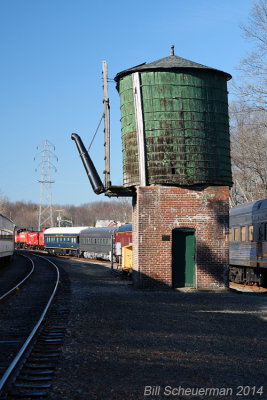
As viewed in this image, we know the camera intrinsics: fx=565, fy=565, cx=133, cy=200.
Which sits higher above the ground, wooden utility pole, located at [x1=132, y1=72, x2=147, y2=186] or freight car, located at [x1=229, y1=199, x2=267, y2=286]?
wooden utility pole, located at [x1=132, y1=72, x2=147, y2=186]

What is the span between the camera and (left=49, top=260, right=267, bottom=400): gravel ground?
7.15m

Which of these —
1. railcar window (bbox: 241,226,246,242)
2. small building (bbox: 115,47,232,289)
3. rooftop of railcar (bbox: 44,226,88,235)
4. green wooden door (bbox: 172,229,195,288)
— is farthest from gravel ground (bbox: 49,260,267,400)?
rooftop of railcar (bbox: 44,226,88,235)

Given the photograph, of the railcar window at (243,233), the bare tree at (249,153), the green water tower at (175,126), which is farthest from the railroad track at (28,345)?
A: the bare tree at (249,153)

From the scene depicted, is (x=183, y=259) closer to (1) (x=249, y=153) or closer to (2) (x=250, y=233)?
(2) (x=250, y=233)

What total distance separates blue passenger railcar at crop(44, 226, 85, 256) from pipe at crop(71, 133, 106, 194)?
3460 centimetres

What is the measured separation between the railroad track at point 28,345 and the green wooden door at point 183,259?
5.61 m

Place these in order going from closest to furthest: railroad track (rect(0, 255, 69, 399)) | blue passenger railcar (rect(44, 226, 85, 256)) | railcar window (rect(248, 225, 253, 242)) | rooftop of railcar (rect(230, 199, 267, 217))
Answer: railroad track (rect(0, 255, 69, 399)) → rooftop of railcar (rect(230, 199, 267, 217)) → railcar window (rect(248, 225, 253, 242)) → blue passenger railcar (rect(44, 226, 85, 256))

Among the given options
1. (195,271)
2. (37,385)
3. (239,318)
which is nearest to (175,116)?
(195,271)

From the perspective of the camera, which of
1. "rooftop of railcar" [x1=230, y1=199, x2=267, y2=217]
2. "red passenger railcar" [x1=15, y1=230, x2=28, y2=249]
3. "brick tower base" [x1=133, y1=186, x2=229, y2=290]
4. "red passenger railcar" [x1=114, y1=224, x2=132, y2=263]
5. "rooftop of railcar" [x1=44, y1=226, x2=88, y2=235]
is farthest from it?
"red passenger railcar" [x1=15, y1=230, x2=28, y2=249]

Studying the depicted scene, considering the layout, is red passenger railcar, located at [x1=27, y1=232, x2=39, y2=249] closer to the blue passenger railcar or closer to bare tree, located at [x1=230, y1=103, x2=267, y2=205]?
the blue passenger railcar

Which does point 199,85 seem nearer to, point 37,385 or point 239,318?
point 239,318

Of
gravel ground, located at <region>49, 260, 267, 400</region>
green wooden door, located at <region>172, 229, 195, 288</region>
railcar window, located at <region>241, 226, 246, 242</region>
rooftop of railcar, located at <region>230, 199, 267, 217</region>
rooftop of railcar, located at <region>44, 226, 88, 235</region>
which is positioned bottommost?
gravel ground, located at <region>49, 260, 267, 400</region>

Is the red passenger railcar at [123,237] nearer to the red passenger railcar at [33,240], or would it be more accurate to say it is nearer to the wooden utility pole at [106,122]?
the wooden utility pole at [106,122]

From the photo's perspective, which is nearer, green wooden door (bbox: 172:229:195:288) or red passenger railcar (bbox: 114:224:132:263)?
green wooden door (bbox: 172:229:195:288)
